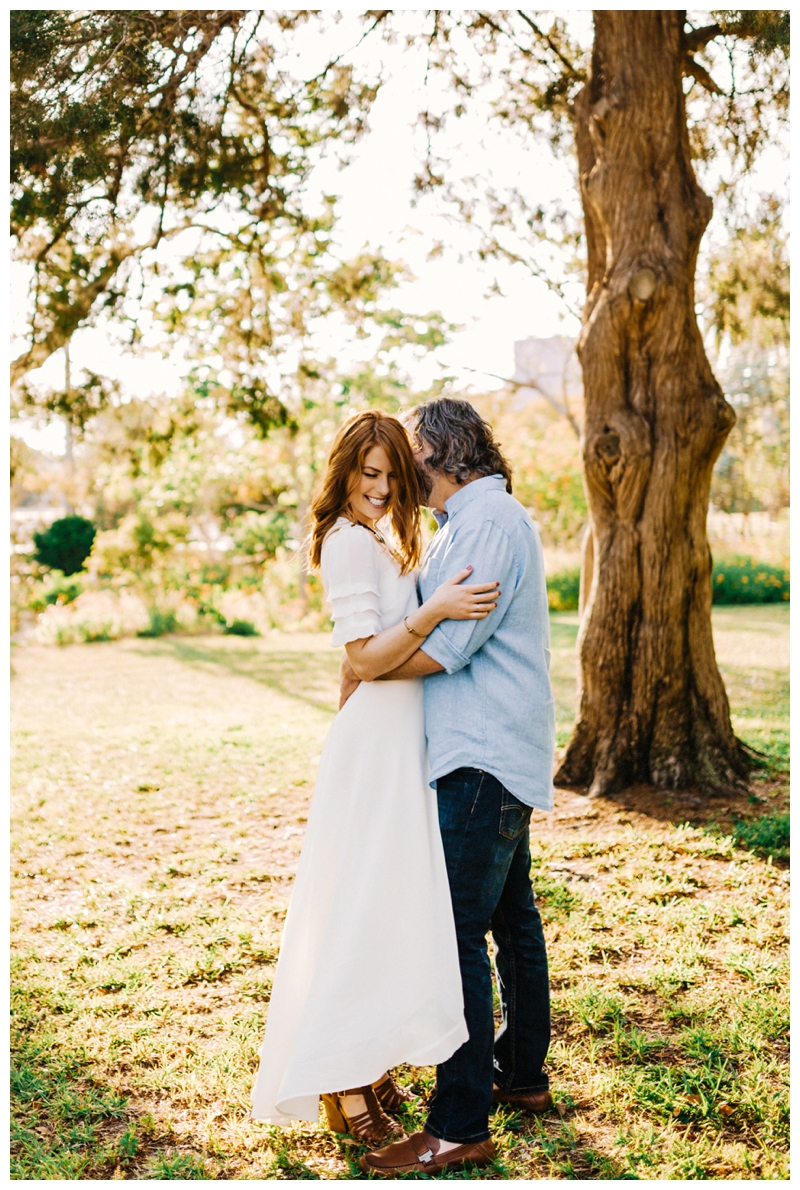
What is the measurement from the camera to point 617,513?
18.1 ft

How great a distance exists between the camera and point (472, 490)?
2504mm

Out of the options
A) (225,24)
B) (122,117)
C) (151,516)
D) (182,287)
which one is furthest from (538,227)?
(151,516)

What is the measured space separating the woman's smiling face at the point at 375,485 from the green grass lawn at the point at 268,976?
5.81ft

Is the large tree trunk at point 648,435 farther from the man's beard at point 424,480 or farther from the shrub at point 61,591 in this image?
the shrub at point 61,591

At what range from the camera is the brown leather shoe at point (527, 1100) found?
2.69m

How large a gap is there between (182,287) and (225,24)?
2.06m

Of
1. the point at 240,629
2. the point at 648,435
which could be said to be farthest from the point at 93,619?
the point at 648,435

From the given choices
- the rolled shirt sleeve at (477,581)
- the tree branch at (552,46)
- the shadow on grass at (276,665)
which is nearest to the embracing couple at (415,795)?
the rolled shirt sleeve at (477,581)

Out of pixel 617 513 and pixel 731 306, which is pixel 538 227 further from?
pixel 617 513

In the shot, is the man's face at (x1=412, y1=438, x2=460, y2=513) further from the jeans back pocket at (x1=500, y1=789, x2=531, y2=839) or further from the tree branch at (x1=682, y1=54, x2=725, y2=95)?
the tree branch at (x1=682, y1=54, x2=725, y2=95)

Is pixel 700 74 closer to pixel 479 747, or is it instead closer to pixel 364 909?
pixel 479 747

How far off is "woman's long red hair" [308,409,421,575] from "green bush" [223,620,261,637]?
13.7 meters

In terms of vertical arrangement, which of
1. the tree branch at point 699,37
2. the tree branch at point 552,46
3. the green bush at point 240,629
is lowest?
the green bush at point 240,629

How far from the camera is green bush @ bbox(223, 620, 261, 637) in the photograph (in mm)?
16141
